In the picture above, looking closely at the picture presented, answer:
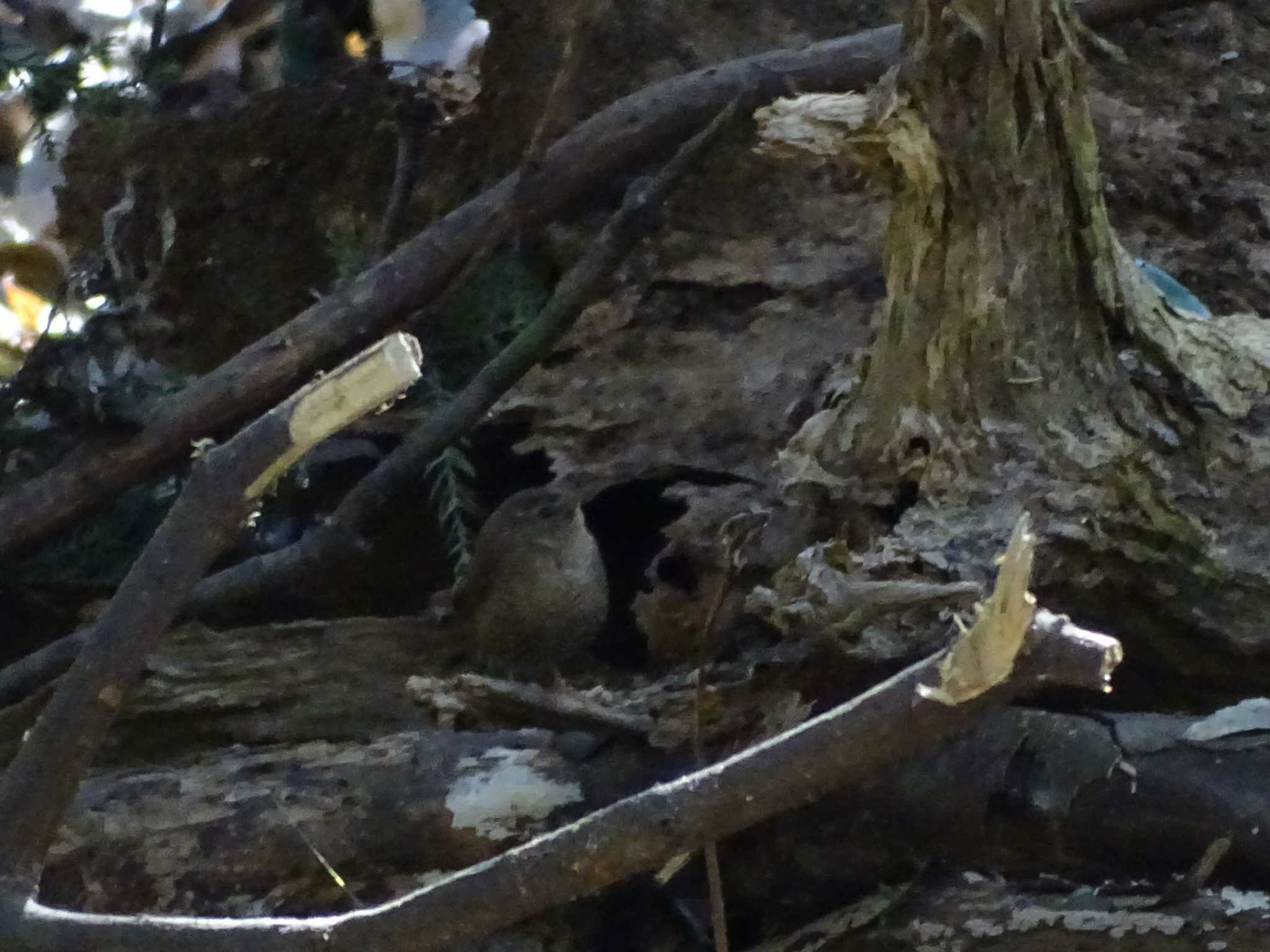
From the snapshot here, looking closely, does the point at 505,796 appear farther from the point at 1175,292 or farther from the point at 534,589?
the point at 1175,292

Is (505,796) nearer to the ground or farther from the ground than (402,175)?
nearer to the ground

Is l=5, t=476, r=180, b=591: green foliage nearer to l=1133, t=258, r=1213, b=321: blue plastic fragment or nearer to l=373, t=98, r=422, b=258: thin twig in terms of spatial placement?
l=373, t=98, r=422, b=258: thin twig

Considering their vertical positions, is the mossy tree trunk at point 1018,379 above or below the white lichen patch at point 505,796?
above

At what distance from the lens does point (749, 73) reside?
1.10m

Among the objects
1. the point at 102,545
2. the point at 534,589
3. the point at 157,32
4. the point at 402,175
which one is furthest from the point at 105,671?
the point at 157,32

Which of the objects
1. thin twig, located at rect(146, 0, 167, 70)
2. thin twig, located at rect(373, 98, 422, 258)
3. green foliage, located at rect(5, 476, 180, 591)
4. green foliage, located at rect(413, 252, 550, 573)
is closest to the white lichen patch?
green foliage, located at rect(413, 252, 550, 573)

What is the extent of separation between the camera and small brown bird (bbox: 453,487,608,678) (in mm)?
933

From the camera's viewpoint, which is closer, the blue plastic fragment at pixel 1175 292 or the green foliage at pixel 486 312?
the blue plastic fragment at pixel 1175 292

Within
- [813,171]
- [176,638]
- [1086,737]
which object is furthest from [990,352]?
[176,638]

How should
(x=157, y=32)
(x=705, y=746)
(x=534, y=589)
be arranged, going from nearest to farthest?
1. (x=705, y=746)
2. (x=534, y=589)
3. (x=157, y=32)

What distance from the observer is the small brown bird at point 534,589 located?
933mm

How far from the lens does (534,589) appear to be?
961mm

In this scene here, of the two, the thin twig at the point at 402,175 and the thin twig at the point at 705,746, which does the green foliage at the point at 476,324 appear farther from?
the thin twig at the point at 705,746

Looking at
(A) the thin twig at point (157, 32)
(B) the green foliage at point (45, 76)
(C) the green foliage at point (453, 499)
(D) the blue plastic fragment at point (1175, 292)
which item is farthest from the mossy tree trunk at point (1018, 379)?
(A) the thin twig at point (157, 32)
